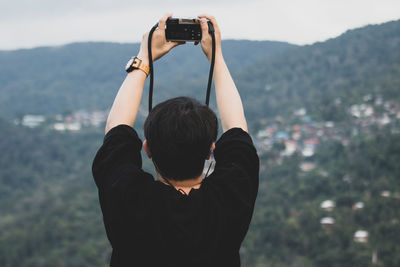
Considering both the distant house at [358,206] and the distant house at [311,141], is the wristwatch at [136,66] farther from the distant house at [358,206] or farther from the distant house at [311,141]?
the distant house at [311,141]

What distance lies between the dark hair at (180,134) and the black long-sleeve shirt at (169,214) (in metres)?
0.04

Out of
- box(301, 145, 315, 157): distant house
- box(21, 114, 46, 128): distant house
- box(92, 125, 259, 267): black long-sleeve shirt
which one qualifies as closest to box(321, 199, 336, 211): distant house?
box(301, 145, 315, 157): distant house

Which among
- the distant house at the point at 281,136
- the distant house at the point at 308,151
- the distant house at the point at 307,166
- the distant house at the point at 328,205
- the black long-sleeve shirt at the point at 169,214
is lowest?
the distant house at the point at 281,136

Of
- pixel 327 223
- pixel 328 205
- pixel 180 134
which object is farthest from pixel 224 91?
pixel 328 205

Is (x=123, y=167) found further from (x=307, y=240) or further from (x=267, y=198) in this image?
(x=267, y=198)

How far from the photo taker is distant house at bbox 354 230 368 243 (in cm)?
1552

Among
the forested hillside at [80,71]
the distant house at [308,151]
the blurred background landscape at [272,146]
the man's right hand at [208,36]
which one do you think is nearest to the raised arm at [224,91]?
the man's right hand at [208,36]

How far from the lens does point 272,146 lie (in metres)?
29.2

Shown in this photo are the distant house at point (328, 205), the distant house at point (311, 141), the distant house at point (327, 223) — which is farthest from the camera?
the distant house at point (311, 141)

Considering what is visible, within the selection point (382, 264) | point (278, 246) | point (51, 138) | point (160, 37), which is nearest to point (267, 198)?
point (278, 246)

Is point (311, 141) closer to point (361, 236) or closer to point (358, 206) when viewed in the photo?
point (358, 206)

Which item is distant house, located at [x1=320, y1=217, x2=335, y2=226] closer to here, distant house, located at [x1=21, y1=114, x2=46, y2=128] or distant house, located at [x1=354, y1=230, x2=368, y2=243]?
distant house, located at [x1=354, y1=230, x2=368, y2=243]

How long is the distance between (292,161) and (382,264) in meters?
12.5

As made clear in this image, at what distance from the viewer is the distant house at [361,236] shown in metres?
15.5
